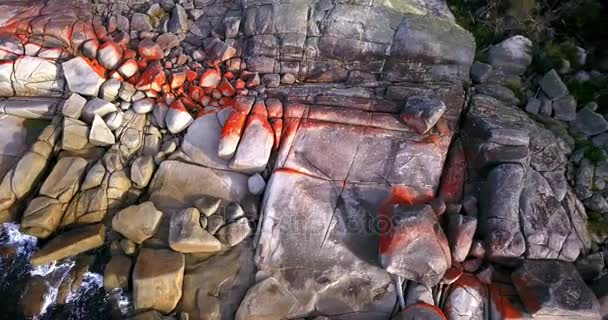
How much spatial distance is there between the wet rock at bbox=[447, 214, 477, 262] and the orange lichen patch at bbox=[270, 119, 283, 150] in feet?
9.30

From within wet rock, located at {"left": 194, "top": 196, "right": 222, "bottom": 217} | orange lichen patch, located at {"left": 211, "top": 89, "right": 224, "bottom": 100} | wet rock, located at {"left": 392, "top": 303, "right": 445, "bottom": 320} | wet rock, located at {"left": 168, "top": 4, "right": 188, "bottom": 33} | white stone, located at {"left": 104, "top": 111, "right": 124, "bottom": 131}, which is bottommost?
wet rock, located at {"left": 392, "top": 303, "right": 445, "bottom": 320}

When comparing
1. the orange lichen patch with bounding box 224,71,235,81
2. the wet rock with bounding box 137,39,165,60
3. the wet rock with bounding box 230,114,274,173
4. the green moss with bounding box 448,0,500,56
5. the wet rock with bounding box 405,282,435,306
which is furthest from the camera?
the green moss with bounding box 448,0,500,56

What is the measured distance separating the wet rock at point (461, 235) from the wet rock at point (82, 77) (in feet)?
20.2

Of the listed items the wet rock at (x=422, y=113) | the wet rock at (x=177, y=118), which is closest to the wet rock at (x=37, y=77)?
the wet rock at (x=177, y=118)

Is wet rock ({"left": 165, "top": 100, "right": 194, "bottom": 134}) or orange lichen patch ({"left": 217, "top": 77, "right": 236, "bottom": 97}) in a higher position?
orange lichen patch ({"left": 217, "top": 77, "right": 236, "bottom": 97})

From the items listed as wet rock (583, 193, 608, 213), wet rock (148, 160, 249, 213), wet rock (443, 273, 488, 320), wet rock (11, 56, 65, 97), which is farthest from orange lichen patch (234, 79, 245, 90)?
wet rock (583, 193, 608, 213)

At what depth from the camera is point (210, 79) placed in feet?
25.4

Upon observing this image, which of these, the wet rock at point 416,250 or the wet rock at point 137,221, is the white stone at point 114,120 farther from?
the wet rock at point 416,250

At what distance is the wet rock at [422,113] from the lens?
6.80 m

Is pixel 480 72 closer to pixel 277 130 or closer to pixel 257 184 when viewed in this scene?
pixel 277 130

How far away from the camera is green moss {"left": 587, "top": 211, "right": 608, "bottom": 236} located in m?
6.77

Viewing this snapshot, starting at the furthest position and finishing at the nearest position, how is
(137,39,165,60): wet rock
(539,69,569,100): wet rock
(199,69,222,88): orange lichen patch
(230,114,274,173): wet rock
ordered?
(137,39,165,60): wet rock, (199,69,222,88): orange lichen patch, (539,69,569,100): wet rock, (230,114,274,173): wet rock

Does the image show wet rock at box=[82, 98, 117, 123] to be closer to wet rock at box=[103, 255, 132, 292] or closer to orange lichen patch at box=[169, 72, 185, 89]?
orange lichen patch at box=[169, 72, 185, 89]

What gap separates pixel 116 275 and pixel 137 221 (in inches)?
32.8
